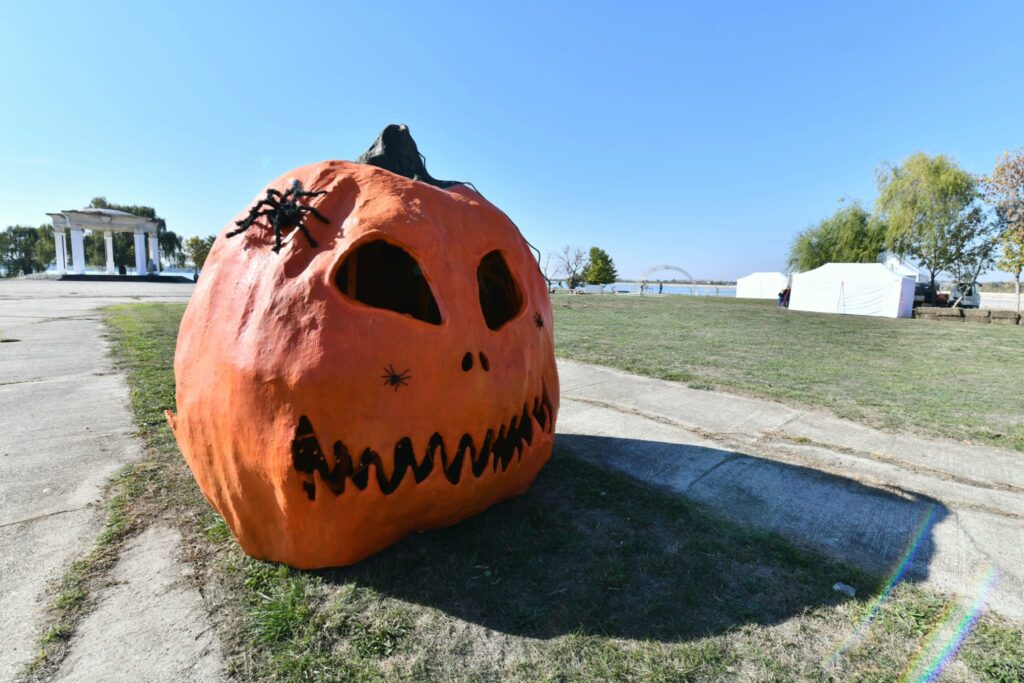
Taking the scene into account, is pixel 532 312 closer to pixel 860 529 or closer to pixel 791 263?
pixel 860 529

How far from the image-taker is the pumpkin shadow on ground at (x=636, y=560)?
265 cm

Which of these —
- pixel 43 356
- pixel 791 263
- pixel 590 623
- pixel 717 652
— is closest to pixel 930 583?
pixel 717 652

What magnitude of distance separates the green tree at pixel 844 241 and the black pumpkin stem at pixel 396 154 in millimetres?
43016

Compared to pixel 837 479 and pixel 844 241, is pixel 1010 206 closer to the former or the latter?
pixel 844 241

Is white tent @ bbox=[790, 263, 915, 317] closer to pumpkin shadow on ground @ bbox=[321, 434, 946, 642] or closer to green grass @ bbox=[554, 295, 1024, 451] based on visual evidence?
green grass @ bbox=[554, 295, 1024, 451]

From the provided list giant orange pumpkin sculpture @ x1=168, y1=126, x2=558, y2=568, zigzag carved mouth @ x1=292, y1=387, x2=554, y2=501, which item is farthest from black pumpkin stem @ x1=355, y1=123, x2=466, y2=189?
zigzag carved mouth @ x1=292, y1=387, x2=554, y2=501

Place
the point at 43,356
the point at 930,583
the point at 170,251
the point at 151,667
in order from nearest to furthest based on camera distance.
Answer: the point at 151,667 → the point at 930,583 → the point at 43,356 → the point at 170,251

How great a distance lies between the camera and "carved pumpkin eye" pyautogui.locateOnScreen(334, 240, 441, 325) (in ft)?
10.8

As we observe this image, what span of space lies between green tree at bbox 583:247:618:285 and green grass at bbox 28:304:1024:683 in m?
70.7

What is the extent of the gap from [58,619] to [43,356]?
9.76 meters

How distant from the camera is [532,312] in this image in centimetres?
361

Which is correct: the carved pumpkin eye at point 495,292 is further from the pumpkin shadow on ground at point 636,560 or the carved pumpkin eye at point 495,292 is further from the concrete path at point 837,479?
the concrete path at point 837,479

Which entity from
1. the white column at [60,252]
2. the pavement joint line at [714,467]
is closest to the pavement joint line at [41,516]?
the pavement joint line at [714,467]

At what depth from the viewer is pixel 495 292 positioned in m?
3.95
